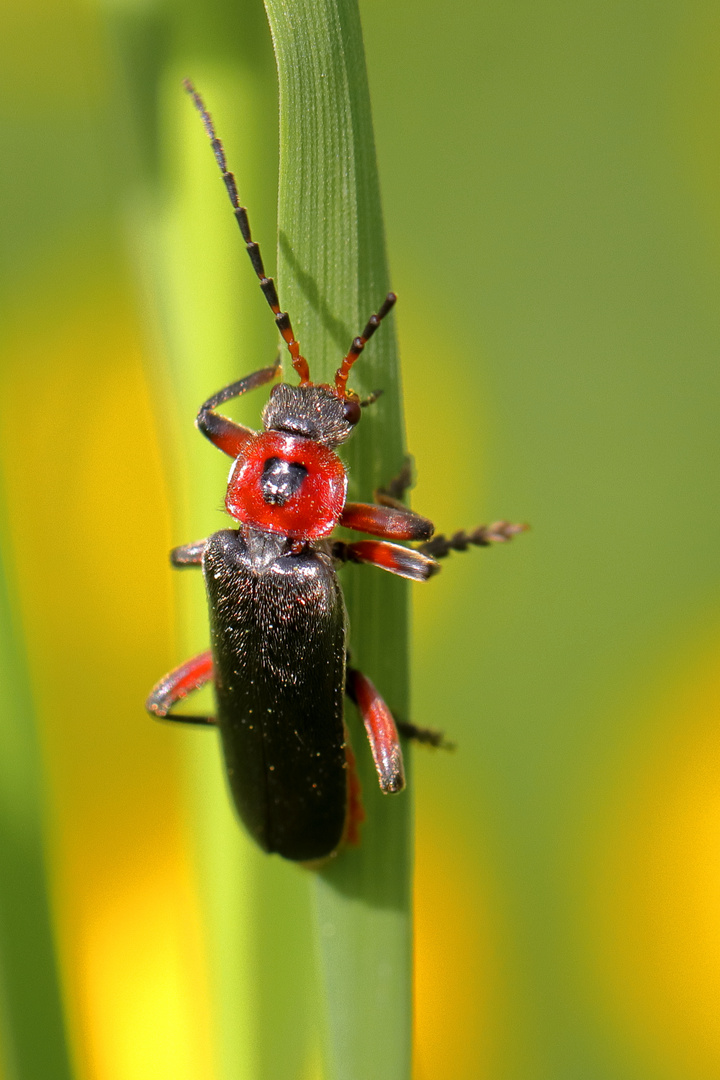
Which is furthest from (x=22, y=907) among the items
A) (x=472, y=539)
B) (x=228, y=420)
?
(x=472, y=539)

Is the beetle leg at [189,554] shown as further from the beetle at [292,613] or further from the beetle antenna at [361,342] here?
the beetle antenna at [361,342]

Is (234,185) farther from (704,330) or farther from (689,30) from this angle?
(689,30)

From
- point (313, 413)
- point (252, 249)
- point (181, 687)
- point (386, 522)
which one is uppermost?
point (252, 249)

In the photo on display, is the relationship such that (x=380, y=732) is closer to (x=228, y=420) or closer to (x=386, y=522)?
(x=386, y=522)

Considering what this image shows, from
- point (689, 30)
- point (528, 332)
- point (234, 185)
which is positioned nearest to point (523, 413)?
point (528, 332)

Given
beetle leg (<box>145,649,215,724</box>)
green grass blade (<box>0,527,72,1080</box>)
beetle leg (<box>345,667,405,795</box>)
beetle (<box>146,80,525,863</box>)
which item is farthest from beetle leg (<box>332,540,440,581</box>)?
green grass blade (<box>0,527,72,1080</box>)
